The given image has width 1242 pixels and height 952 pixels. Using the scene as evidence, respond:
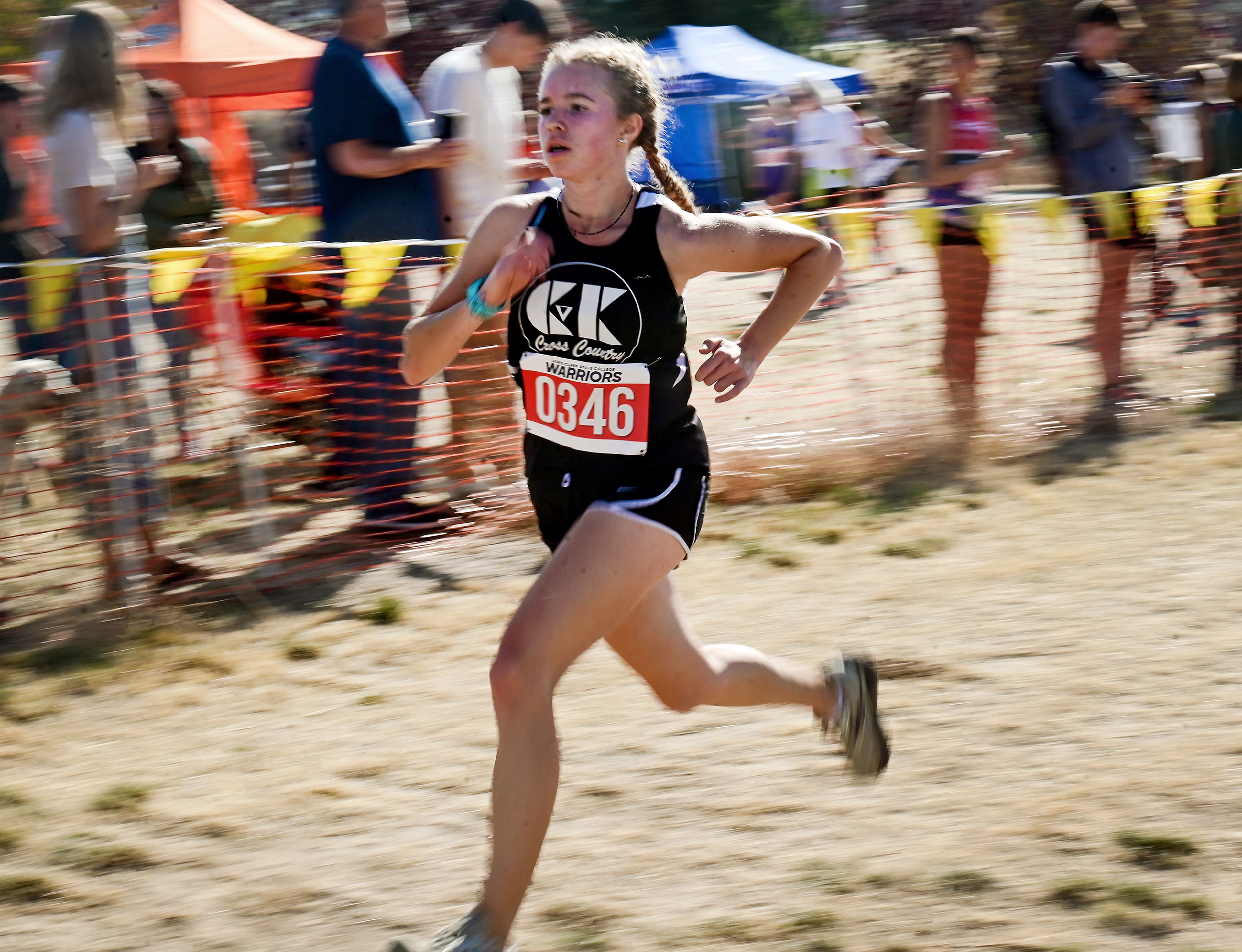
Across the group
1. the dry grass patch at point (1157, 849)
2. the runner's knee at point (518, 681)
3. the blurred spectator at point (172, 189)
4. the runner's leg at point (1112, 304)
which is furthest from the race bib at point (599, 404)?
the runner's leg at point (1112, 304)

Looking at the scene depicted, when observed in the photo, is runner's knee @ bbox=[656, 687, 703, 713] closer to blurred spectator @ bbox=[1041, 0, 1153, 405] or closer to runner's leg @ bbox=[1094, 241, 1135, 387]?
blurred spectator @ bbox=[1041, 0, 1153, 405]

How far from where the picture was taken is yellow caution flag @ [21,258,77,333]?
15.5ft

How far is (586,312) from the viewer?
2.74 metres

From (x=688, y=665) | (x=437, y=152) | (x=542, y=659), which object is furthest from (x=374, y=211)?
(x=542, y=659)

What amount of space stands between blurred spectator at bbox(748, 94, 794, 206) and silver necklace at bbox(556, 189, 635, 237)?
12.0 meters

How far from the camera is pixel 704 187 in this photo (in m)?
21.6

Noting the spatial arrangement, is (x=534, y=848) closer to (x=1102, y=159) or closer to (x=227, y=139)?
(x=1102, y=159)

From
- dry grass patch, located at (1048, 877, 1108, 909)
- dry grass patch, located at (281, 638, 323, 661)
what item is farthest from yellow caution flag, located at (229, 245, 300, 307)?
dry grass patch, located at (1048, 877, 1108, 909)

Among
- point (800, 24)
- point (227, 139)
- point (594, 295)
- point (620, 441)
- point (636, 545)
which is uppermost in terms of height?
point (800, 24)

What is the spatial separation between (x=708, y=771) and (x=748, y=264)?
139 centimetres

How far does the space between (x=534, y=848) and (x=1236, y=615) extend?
286cm

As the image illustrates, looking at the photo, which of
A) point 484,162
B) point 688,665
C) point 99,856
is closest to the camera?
point 688,665

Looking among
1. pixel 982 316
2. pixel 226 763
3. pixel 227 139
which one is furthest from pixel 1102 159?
pixel 227 139

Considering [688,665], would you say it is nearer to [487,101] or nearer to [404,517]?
[404,517]
